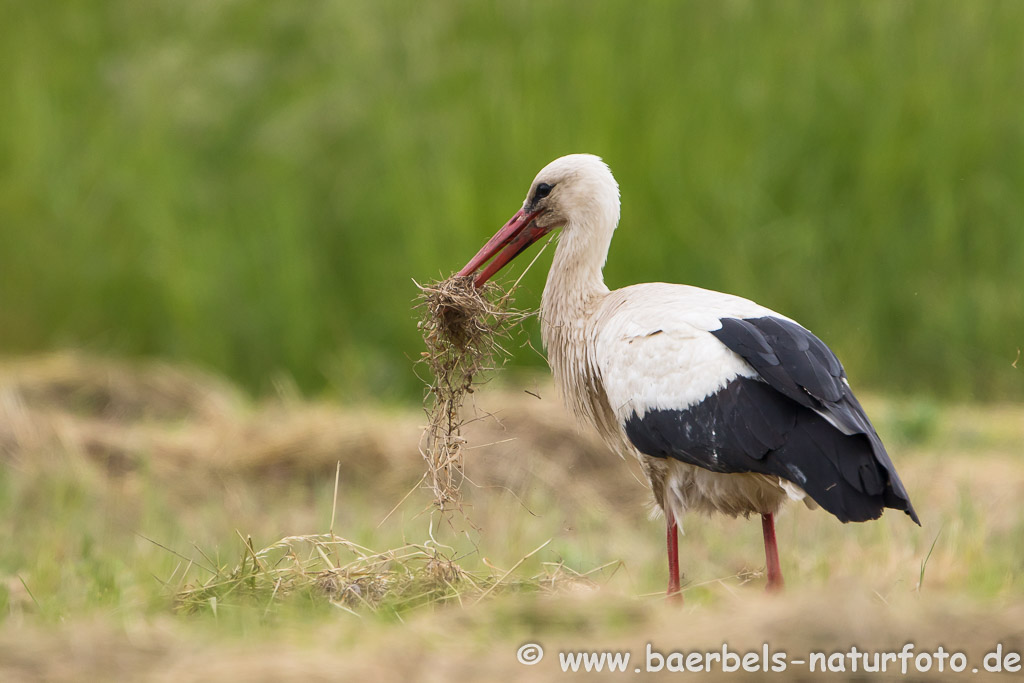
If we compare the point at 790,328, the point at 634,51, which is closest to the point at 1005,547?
the point at 790,328

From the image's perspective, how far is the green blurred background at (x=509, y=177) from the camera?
7613 millimetres

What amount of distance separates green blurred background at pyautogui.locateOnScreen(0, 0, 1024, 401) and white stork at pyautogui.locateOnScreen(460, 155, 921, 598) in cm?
250

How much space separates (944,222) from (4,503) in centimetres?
519

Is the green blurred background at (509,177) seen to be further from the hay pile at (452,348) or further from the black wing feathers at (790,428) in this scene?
the black wing feathers at (790,428)

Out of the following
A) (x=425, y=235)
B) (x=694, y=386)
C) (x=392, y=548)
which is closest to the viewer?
(x=694, y=386)

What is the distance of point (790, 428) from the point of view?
354cm

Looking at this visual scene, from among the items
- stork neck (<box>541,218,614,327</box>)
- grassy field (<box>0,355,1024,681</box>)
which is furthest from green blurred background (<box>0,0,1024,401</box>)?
stork neck (<box>541,218,614,327</box>)

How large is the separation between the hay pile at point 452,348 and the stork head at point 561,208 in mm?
274

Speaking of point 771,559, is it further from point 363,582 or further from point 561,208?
point 561,208

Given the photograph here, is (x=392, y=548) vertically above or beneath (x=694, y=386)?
beneath

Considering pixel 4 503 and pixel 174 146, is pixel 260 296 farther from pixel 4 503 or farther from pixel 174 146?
pixel 4 503

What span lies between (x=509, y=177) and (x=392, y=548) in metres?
3.70

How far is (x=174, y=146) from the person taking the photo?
8688 millimetres

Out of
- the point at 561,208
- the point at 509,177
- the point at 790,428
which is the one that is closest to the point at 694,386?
the point at 790,428
